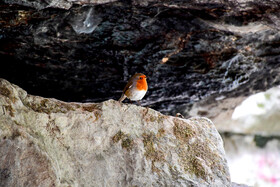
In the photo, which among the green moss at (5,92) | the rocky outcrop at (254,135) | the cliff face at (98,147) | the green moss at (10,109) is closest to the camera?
the cliff face at (98,147)

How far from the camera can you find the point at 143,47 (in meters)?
5.99

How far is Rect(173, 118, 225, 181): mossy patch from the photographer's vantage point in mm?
4695

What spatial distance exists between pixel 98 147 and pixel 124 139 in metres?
0.39

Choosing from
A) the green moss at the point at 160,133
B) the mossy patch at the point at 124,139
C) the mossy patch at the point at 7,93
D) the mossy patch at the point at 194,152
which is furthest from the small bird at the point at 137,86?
the mossy patch at the point at 7,93

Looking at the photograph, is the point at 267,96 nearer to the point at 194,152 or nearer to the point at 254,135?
the point at 254,135

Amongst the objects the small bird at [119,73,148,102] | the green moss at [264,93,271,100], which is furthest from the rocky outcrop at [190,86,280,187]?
Result: the small bird at [119,73,148,102]

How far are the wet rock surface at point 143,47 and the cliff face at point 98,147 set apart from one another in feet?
3.89

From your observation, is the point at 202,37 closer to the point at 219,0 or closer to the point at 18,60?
the point at 219,0

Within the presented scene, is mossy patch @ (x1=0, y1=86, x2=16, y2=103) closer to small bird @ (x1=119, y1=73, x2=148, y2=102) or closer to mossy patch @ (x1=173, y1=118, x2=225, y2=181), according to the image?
small bird @ (x1=119, y1=73, x2=148, y2=102)

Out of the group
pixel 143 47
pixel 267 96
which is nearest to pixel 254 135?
pixel 267 96

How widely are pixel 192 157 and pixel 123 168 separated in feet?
3.41

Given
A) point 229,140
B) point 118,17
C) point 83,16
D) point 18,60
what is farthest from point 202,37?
point 229,140

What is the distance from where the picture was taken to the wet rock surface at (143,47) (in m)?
5.18

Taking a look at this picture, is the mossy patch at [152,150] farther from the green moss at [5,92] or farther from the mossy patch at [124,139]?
the green moss at [5,92]
